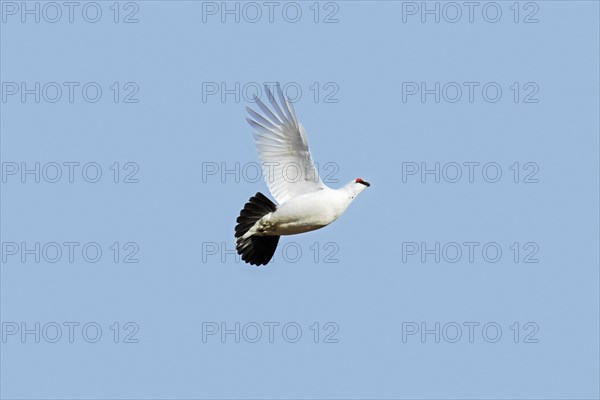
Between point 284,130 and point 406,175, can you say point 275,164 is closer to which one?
point 284,130

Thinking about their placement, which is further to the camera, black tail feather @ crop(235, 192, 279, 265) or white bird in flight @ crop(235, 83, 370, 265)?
black tail feather @ crop(235, 192, 279, 265)

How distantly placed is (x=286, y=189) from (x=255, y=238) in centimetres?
104

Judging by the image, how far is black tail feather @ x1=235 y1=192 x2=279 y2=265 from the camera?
75.6 ft

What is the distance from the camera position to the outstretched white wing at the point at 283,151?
22.6 meters

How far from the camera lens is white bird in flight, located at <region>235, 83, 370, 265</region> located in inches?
893

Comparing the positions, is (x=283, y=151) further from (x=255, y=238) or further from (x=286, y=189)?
(x=255, y=238)

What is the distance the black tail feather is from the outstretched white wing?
9.4 inches

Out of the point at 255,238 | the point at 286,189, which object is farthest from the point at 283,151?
the point at 255,238

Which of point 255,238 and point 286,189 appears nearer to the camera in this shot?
point 286,189

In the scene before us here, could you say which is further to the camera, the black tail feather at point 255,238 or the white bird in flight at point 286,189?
the black tail feather at point 255,238

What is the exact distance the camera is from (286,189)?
75.8 feet

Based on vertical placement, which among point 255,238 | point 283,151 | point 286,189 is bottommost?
point 255,238

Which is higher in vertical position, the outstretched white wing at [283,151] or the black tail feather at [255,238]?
the outstretched white wing at [283,151]

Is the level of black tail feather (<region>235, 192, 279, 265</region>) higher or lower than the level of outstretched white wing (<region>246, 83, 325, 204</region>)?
lower
